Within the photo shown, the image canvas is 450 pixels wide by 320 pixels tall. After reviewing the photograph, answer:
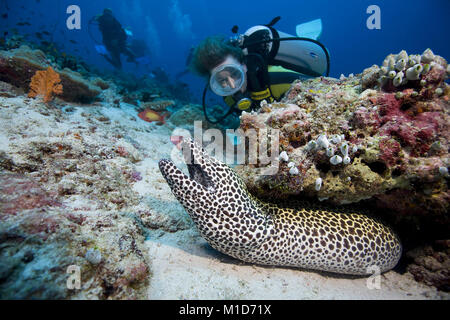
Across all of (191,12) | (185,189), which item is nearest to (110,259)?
(185,189)

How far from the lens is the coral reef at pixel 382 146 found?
222 centimetres

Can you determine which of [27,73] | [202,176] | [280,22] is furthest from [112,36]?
[280,22]

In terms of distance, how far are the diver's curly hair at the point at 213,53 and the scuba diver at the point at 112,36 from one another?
15.1 meters

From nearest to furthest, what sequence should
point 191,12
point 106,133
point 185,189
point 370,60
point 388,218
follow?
point 185,189 → point 388,218 → point 106,133 → point 370,60 → point 191,12

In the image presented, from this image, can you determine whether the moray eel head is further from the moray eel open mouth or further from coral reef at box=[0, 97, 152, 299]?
coral reef at box=[0, 97, 152, 299]

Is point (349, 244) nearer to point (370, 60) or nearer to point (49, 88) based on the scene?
point (49, 88)

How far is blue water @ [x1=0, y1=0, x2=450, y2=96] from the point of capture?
246ft

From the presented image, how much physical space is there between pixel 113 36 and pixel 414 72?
1995cm

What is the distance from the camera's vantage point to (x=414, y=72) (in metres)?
A: 2.35

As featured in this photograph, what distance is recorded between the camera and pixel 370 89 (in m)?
2.76

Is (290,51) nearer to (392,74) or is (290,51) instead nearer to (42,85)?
(392,74)

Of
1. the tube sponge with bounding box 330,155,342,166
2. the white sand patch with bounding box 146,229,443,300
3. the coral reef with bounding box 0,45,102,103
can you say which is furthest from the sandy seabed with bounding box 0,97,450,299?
the coral reef with bounding box 0,45,102,103

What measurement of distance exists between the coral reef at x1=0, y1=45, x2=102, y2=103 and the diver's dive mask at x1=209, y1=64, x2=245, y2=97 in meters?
4.31

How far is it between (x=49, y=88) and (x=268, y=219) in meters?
5.85
